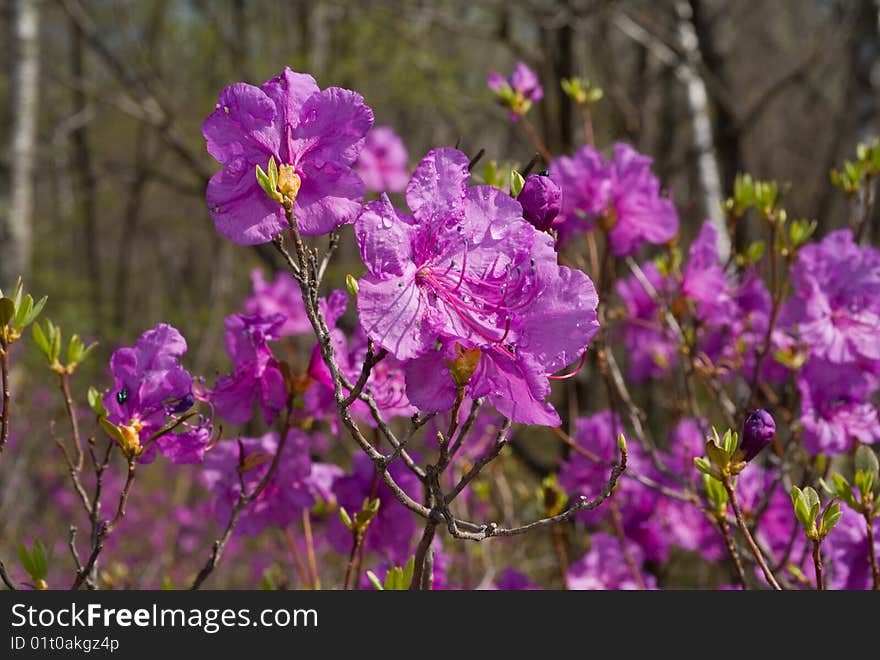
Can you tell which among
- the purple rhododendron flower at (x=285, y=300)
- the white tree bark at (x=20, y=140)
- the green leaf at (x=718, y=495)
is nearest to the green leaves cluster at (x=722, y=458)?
the green leaf at (x=718, y=495)

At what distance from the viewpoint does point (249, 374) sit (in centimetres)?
145

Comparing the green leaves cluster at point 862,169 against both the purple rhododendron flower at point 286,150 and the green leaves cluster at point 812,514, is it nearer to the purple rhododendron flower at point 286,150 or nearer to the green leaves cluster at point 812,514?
the green leaves cluster at point 812,514

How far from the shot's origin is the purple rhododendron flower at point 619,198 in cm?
204

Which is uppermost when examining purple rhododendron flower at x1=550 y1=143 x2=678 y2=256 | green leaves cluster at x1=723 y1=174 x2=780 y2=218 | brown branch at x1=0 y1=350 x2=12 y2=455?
purple rhododendron flower at x1=550 y1=143 x2=678 y2=256

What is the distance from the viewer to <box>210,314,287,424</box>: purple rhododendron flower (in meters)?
1.43

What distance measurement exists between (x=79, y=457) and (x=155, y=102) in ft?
13.5

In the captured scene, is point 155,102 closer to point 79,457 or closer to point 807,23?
point 79,457

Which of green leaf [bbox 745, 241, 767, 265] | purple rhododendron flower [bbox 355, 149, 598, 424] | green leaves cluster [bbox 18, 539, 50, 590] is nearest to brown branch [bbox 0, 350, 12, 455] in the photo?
green leaves cluster [bbox 18, 539, 50, 590]

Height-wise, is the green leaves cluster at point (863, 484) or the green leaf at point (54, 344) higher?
the green leaf at point (54, 344)

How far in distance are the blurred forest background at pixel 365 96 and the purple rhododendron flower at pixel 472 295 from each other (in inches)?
6.6

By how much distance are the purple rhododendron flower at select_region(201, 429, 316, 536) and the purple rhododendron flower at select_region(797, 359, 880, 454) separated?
42.2 inches

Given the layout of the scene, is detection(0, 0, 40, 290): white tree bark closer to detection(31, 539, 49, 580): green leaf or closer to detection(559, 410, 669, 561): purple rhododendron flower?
detection(559, 410, 669, 561): purple rhododendron flower

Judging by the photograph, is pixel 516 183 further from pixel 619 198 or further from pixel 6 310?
pixel 619 198

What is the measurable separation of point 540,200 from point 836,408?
3.44 feet
